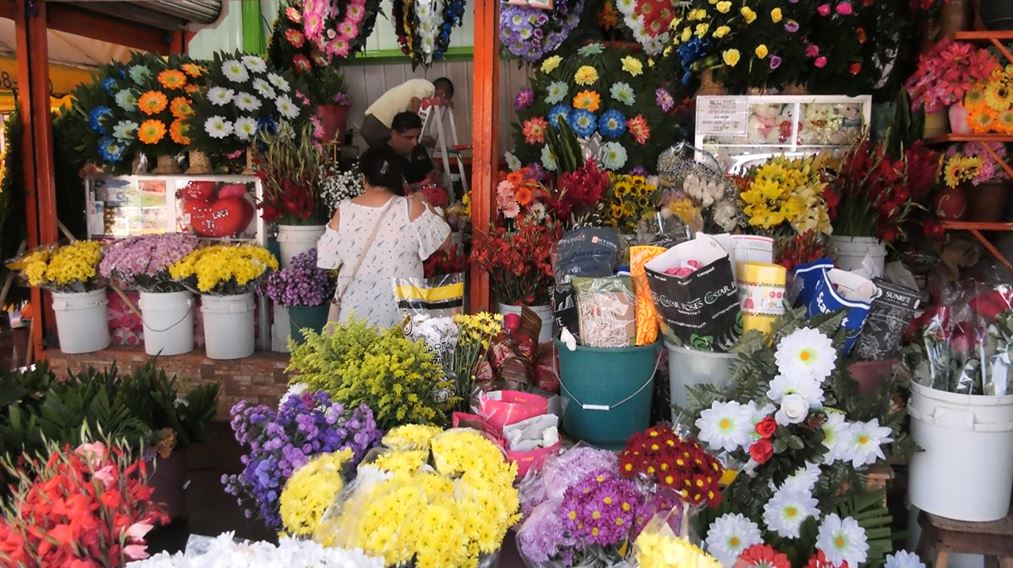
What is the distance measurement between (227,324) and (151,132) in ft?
3.95

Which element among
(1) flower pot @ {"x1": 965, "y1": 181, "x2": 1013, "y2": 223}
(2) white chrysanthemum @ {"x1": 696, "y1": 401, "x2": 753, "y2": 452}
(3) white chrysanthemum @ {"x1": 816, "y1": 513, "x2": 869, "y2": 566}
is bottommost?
(3) white chrysanthemum @ {"x1": 816, "y1": 513, "x2": 869, "y2": 566}

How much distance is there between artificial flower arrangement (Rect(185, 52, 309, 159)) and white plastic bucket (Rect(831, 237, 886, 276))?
9.37 feet

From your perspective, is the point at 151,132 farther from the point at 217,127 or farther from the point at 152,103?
→ the point at 217,127

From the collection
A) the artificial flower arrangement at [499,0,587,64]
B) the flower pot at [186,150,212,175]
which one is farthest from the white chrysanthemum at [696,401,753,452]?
the artificial flower arrangement at [499,0,587,64]

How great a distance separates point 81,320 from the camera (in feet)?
13.6

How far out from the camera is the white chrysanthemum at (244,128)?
4062mm

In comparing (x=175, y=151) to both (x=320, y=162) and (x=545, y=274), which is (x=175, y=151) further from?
(x=545, y=274)

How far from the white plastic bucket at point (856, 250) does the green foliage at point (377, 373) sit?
6.30ft

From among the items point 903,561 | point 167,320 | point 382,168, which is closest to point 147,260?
point 167,320

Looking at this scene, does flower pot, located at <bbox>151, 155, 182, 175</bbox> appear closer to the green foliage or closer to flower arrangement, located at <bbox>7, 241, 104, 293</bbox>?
flower arrangement, located at <bbox>7, 241, 104, 293</bbox>

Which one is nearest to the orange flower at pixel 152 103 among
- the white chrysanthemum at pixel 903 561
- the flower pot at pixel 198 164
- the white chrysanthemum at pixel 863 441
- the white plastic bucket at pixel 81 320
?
the flower pot at pixel 198 164

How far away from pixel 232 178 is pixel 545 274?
2.09m

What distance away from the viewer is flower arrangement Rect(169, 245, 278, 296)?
376cm

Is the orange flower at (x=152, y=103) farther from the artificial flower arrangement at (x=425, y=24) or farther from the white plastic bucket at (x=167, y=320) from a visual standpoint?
the artificial flower arrangement at (x=425, y=24)
